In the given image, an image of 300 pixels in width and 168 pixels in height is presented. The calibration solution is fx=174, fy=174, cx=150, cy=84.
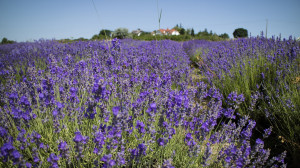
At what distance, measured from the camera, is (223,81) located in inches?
133

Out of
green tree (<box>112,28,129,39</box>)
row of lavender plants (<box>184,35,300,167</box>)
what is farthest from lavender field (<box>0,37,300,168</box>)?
green tree (<box>112,28,129,39</box>)

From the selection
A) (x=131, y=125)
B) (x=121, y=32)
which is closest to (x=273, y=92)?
(x=131, y=125)

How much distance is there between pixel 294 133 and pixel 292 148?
217mm

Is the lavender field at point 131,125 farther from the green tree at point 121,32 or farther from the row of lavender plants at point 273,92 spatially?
the green tree at point 121,32

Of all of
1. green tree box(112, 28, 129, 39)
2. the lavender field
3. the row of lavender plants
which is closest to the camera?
the lavender field

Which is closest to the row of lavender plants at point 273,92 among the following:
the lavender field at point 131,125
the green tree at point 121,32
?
the lavender field at point 131,125

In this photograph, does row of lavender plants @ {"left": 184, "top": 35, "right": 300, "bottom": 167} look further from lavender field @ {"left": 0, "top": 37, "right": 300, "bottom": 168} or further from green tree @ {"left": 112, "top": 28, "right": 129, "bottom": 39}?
green tree @ {"left": 112, "top": 28, "right": 129, "bottom": 39}

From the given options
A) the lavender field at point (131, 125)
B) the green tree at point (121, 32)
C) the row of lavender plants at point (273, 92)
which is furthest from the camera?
the green tree at point (121, 32)

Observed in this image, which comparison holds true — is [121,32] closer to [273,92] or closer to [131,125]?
[273,92]

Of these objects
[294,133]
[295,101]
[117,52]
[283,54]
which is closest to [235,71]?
[283,54]

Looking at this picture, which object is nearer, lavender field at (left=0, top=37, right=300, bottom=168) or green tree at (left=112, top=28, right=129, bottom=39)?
lavender field at (left=0, top=37, right=300, bottom=168)

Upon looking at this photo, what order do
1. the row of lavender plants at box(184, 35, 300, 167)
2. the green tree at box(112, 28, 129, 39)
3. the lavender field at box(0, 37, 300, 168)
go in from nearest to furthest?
the lavender field at box(0, 37, 300, 168) < the row of lavender plants at box(184, 35, 300, 167) < the green tree at box(112, 28, 129, 39)

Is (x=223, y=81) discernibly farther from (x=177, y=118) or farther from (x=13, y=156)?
(x=13, y=156)

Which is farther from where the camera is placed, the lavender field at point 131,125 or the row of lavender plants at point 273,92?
the row of lavender plants at point 273,92
